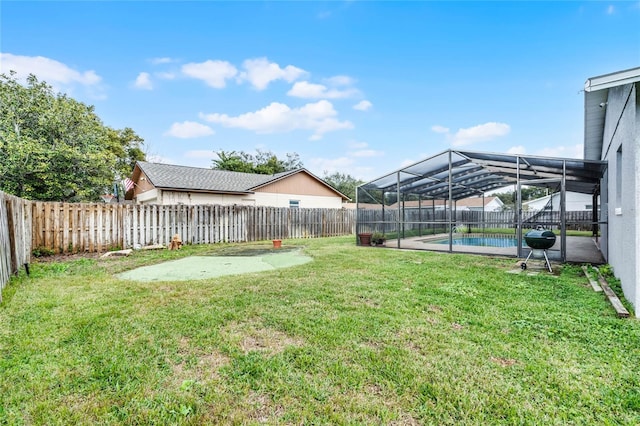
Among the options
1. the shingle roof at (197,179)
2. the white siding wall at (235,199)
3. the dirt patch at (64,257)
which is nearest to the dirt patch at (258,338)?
the dirt patch at (64,257)

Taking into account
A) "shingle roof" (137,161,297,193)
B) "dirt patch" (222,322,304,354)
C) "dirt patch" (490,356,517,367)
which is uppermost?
"shingle roof" (137,161,297,193)

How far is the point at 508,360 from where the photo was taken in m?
2.39

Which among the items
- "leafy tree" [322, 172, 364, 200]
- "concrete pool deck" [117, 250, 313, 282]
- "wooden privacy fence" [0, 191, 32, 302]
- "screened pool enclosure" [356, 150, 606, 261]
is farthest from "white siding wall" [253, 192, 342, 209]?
"leafy tree" [322, 172, 364, 200]

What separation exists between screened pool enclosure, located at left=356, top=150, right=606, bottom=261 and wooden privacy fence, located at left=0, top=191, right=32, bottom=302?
9.33m

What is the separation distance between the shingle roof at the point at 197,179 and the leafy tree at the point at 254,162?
1099 cm

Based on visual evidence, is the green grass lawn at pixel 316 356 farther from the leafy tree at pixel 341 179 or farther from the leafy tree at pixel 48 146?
the leafy tree at pixel 341 179

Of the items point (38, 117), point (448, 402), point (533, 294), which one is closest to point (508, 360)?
point (448, 402)

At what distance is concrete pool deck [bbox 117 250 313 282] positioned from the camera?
5.60 metres

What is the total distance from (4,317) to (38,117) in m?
17.9

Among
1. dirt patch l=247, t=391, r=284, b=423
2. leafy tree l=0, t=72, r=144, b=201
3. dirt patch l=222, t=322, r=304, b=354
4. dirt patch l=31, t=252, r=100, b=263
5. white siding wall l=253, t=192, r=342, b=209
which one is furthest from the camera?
white siding wall l=253, t=192, r=342, b=209

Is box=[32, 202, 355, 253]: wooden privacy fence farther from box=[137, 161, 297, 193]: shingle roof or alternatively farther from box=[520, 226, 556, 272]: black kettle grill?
box=[520, 226, 556, 272]: black kettle grill

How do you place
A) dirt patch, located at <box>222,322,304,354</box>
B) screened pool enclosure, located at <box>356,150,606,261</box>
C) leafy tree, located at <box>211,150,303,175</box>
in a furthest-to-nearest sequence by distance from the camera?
leafy tree, located at <box>211,150,303,175</box> → screened pool enclosure, located at <box>356,150,606,261</box> → dirt patch, located at <box>222,322,304,354</box>

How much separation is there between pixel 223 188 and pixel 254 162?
68.3 ft

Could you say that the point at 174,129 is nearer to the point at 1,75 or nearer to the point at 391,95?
the point at 1,75
